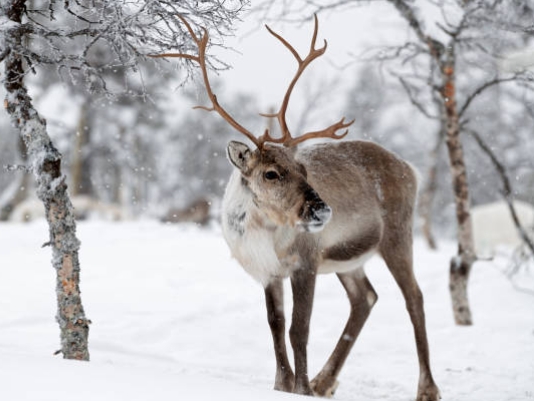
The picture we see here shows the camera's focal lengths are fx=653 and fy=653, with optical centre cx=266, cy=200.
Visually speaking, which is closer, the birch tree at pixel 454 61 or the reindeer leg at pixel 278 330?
the reindeer leg at pixel 278 330

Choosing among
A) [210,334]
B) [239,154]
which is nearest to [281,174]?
[239,154]

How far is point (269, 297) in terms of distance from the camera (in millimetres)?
4551

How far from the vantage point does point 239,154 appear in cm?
427

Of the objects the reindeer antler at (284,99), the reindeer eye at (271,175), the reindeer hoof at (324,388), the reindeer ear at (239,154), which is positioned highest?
the reindeer antler at (284,99)

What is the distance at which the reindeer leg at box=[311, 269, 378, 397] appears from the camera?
15.7 ft

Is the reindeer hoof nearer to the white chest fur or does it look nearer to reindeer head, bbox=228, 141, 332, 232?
the white chest fur

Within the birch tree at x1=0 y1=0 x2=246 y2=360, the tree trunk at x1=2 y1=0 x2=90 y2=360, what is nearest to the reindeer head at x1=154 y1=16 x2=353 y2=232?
the birch tree at x1=0 y1=0 x2=246 y2=360

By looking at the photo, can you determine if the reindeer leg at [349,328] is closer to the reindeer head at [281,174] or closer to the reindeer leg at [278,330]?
the reindeer leg at [278,330]

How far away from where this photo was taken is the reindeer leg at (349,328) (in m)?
4.80

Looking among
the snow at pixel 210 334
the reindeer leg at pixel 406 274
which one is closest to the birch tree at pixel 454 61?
the snow at pixel 210 334

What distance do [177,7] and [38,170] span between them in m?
1.32

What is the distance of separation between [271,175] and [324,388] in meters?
1.69

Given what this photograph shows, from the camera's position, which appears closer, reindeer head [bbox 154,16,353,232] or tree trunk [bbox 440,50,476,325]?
reindeer head [bbox 154,16,353,232]

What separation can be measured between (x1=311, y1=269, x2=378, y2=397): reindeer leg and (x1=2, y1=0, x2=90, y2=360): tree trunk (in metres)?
1.79
